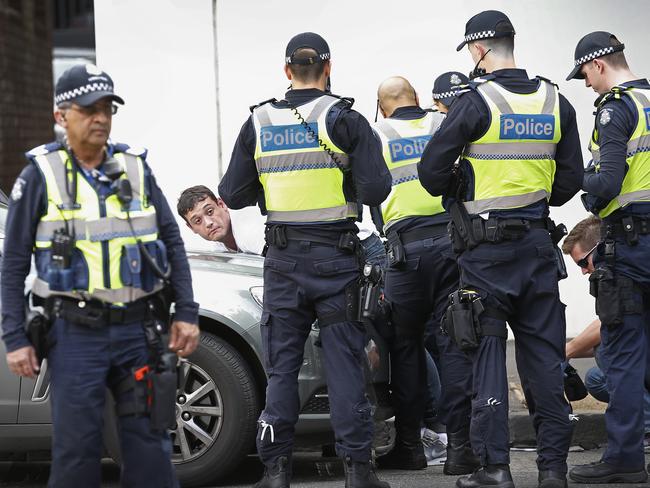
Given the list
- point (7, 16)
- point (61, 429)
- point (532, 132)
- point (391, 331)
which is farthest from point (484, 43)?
point (7, 16)

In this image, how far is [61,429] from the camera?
4402 mm

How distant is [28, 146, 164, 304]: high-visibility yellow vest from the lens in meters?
4.45

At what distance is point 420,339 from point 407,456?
23.3 inches

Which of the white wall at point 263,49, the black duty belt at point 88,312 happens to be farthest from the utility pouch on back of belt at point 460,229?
the white wall at point 263,49

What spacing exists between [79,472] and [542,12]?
20.0 ft

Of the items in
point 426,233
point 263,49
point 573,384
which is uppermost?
point 263,49

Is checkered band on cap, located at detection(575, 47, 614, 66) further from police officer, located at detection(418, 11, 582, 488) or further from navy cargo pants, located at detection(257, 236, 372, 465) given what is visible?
navy cargo pants, located at detection(257, 236, 372, 465)

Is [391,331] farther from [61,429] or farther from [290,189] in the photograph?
[61,429]

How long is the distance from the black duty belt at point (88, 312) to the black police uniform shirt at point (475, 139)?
1.77 metres

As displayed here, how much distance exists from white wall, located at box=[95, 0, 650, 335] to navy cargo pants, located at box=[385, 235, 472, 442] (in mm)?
3135

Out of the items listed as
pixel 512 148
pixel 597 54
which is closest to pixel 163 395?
pixel 512 148

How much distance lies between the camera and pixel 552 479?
225 inches

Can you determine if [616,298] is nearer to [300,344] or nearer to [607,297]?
[607,297]

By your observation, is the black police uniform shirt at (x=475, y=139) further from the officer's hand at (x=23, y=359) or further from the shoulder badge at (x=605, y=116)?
the officer's hand at (x=23, y=359)
